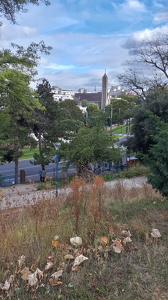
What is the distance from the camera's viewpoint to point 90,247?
3375mm

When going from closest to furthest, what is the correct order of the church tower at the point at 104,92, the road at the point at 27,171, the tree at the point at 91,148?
the tree at the point at 91,148 < the road at the point at 27,171 < the church tower at the point at 104,92

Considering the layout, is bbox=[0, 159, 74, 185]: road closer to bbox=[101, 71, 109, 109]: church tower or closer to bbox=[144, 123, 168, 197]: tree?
bbox=[144, 123, 168, 197]: tree

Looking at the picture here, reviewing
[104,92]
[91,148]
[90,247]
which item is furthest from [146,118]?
[104,92]

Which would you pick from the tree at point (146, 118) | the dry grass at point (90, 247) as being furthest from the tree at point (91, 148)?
the dry grass at point (90, 247)

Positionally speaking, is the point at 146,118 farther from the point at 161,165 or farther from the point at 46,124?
the point at 161,165

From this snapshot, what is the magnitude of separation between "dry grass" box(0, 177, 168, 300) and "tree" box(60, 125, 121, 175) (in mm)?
11710

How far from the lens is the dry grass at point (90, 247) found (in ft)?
8.81

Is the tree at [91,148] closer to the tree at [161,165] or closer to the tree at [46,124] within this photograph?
the tree at [46,124]

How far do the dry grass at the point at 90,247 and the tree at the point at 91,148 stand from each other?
11.7 metres

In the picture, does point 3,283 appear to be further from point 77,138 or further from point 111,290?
point 77,138

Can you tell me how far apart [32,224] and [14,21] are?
25.2ft

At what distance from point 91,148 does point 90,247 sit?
13257 millimetres

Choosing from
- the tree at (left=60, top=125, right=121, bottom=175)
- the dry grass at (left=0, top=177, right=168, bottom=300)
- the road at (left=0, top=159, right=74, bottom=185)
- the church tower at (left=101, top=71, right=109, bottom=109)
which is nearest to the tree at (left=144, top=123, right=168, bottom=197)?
the dry grass at (left=0, top=177, right=168, bottom=300)

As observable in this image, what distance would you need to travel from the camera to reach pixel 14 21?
911cm
